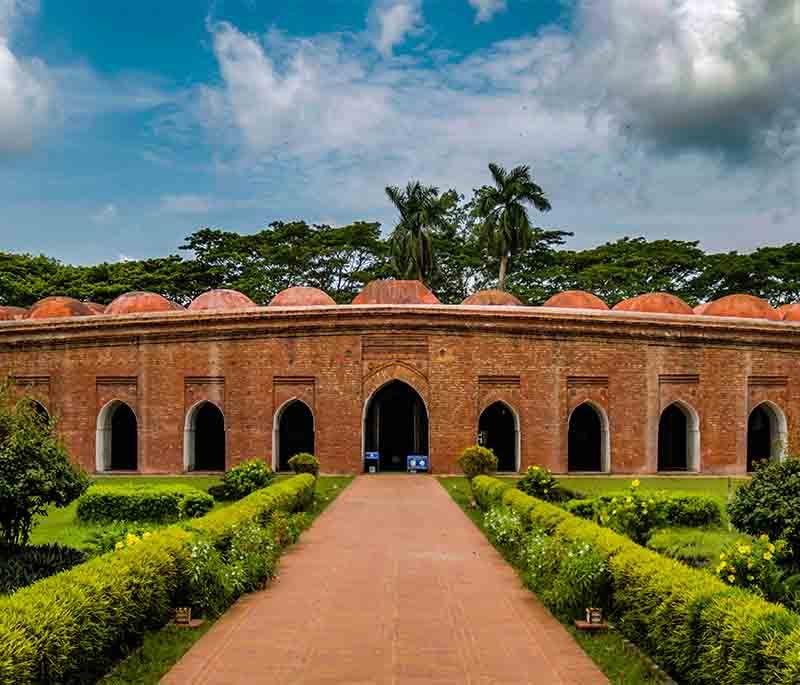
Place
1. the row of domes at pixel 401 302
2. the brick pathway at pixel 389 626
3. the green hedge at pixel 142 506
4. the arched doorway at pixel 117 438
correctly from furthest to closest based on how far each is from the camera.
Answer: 1. the row of domes at pixel 401 302
2. the arched doorway at pixel 117 438
3. the green hedge at pixel 142 506
4. the brick pathway at pixel 389 626

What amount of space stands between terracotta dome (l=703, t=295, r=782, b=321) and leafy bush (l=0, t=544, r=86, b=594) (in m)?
19.9

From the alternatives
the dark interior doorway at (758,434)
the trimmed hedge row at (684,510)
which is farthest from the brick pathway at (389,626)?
the dark interior doorway at (758,434)

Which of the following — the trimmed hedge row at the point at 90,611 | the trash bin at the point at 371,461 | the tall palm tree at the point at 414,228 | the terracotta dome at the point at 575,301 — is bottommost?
the trash bin at the point at 371,461

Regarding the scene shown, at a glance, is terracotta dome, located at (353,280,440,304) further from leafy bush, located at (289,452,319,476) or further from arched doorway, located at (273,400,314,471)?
leafy bush, located at (289,452,319,476)

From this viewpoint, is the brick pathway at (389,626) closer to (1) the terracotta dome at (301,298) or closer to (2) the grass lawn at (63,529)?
(2) the grass lawn at (63,529)

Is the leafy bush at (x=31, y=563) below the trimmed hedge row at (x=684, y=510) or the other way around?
the other way around

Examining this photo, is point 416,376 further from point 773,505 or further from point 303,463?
point 773,505

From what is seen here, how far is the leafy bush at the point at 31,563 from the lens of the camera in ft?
25.4

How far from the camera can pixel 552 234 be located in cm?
4019

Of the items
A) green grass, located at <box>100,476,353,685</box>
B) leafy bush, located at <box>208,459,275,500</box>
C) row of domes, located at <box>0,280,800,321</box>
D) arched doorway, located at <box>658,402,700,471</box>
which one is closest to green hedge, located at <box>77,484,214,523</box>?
leafy bush, located at <box>208,459,275,500</box>

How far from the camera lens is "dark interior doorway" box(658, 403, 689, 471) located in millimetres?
23062

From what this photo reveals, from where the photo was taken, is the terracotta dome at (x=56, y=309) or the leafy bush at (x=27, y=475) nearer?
the leafy bush at (x=27, y=475)

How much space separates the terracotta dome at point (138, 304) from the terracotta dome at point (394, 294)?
611cm

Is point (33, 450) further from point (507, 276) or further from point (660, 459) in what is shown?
point (507, 276)
